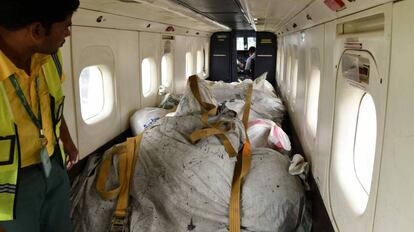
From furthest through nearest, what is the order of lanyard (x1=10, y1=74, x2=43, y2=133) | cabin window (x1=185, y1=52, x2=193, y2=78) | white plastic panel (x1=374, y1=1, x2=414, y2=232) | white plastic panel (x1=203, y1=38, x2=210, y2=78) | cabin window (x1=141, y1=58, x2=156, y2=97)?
white plastic panel (x1=203, y1=38, x2=210, y2=78) < cabin window (x1=185, y1=52, x2=193, y2=78) < cabin window (x1=141, y1=58, x2=156, y2=97) < lanyard (x1=10, y1=74, x2=43, y2=133) < white plastic panel (x1=374, y1=1, x2=414, y2=232)

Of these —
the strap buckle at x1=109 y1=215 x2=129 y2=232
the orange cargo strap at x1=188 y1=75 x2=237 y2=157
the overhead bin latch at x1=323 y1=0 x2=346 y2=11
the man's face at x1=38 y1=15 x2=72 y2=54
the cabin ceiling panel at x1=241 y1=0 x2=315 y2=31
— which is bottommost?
the strap buckle at x1=109 y1=215 x2=129 y2=232

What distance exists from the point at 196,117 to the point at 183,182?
751mm

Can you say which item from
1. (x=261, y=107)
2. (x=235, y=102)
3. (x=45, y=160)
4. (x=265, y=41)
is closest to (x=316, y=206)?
(x=45, y=160)

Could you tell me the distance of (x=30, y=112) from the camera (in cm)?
166

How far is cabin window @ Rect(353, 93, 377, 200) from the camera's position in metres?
1.94

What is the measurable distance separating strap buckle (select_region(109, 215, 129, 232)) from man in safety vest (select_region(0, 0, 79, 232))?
74cm

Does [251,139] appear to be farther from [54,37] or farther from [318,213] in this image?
[54,37]

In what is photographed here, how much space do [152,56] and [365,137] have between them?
3624 mm

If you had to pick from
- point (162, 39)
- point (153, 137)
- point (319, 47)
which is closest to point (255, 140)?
point (153, 137)

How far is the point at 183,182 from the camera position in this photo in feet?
9.37

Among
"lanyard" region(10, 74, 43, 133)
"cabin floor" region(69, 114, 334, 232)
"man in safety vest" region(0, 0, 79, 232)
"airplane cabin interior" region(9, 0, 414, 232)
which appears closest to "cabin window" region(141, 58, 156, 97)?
"airplane cabin interior" region(9, 0, 414, 232)

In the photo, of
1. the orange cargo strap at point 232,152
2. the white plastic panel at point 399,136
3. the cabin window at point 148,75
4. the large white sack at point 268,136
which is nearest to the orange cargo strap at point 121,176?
the orange cargo strap at point 232,152

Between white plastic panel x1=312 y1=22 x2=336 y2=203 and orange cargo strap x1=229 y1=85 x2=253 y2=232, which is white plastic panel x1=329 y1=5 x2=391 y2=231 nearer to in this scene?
white plastic panel x1=312 y1=22 x2=336 y2=203

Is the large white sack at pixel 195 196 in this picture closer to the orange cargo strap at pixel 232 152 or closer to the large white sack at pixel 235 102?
the orange cargo strap at pixel 232 152
